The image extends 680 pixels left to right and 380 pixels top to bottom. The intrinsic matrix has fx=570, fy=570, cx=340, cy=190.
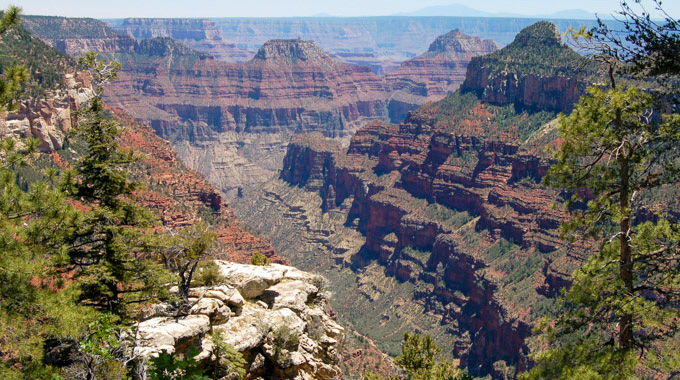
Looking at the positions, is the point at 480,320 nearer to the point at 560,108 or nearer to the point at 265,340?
the point at 560,108

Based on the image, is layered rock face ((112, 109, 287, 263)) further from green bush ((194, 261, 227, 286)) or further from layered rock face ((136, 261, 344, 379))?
green bush ((194, 261, 227, 286))

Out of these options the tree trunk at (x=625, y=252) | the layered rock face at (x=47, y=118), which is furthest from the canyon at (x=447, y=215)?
the tree trunk at (x=625, y=252)

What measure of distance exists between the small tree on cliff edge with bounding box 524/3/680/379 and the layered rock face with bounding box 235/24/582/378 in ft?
176

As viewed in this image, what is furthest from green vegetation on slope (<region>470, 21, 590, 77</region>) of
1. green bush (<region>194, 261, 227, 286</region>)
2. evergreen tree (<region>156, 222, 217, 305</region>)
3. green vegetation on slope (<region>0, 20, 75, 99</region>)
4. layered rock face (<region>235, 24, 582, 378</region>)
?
evergreen tree (<region>156, 222, 217, 305</region>)

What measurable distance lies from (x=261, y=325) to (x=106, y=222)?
7.71m

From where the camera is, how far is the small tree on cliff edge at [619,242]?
60.4 feet

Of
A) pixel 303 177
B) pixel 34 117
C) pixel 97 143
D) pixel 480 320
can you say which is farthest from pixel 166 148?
pixel 303 177

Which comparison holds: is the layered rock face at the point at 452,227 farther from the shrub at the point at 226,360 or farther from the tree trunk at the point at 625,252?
the shrub at the point at 226,360

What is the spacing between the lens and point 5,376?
16.8m

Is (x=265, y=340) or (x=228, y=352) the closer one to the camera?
(x=228, y=352)

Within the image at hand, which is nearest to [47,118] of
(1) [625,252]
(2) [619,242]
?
(2) [619,242]

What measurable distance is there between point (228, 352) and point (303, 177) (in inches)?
6761

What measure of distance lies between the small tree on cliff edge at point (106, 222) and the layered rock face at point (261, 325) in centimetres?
149

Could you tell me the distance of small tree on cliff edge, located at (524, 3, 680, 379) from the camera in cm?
1841
